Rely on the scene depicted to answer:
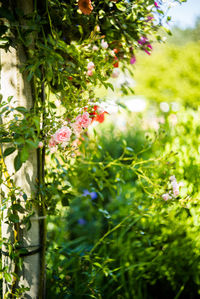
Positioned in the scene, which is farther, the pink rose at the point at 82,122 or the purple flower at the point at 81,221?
the purple flower at the point at 81,221

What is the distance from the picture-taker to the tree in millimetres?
896

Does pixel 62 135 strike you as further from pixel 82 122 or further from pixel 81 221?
pixel 81 221

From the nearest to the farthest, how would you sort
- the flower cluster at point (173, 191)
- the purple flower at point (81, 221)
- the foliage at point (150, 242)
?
the flower cluster at point (173, 191) < the foliage at point (150, 242) < the purple flower at point (81, 221)

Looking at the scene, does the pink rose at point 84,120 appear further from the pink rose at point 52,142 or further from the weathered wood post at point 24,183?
the weathered wood post at point 24,183

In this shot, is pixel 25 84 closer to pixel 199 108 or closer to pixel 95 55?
pixel 95 55

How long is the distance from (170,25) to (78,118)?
0.54m

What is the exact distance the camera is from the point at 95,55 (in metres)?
0.96

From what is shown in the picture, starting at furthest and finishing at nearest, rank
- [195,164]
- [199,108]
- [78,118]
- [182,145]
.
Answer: [199,108]
[182,145]
[195,164]
[78,118]

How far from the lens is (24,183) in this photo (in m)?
0.98

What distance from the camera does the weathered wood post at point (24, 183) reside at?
0.93 metres

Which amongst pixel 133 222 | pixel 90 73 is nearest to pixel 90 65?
pixel 90 73

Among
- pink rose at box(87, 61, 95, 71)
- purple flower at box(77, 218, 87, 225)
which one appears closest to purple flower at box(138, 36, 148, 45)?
pink rose at box(87, 61, 95, 71)

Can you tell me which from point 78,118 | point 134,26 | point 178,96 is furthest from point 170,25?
point 178,96

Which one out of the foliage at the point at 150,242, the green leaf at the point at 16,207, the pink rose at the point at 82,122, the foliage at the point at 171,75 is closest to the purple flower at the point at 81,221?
the foliage at the point at 150,242
